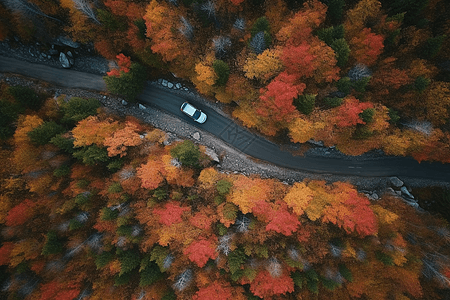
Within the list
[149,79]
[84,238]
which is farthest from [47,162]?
[149,79]

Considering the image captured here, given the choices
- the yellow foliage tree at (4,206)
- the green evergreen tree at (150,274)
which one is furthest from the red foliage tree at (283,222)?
the yellow foliage tree at (4,206)

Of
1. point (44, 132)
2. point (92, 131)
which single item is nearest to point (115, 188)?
point (92, 131)

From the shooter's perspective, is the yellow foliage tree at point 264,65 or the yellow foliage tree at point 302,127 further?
the yellow foliage tree at point 302,127

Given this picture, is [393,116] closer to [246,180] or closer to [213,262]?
[246,180]

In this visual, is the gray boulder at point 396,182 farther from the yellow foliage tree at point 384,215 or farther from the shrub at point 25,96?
the shrub at point 25,96

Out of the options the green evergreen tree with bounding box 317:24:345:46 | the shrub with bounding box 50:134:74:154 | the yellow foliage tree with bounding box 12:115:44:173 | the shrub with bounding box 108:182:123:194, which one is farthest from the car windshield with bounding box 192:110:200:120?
the yellow foliage tree with bounding box 12:115:44:173

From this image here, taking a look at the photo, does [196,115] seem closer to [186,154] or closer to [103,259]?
[186,154]
